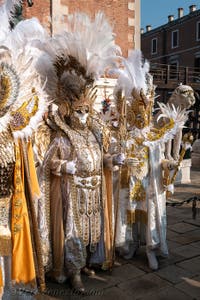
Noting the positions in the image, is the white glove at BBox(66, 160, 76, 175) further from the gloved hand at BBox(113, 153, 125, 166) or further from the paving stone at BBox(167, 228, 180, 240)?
the paving stone at BBox(167, 228, 180, 240)

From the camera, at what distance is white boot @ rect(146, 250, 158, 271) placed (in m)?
3.99

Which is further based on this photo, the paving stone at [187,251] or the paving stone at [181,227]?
the paving stone at [181,227]

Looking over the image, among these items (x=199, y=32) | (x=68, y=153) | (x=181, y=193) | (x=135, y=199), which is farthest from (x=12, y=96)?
(x=199, y=32)

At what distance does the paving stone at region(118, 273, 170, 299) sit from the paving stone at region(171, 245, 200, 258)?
0.82m

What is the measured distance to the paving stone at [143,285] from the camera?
3.48 meters

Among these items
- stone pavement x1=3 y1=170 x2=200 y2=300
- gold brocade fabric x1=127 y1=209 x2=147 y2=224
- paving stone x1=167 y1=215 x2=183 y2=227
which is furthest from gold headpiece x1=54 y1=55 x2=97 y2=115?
paving stone x1=167 y1=215 x2=183 y2=227

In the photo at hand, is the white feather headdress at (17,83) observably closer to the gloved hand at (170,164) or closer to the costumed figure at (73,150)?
the costumed figure at (73,150)

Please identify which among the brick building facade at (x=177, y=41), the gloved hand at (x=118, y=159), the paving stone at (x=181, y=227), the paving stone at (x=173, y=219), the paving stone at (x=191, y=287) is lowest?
the paving stone at (x=173, y=219)

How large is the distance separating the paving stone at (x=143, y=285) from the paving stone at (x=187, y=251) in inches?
32.3

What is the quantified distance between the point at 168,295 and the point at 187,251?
1274 millimetres

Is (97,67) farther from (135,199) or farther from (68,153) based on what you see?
(135,199)

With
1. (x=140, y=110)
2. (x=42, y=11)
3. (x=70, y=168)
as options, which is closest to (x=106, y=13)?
(x=42, y=11)

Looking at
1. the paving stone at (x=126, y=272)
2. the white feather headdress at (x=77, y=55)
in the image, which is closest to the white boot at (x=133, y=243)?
the paving stone at (x=126, y=272)

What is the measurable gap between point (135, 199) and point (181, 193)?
15.8 ft
